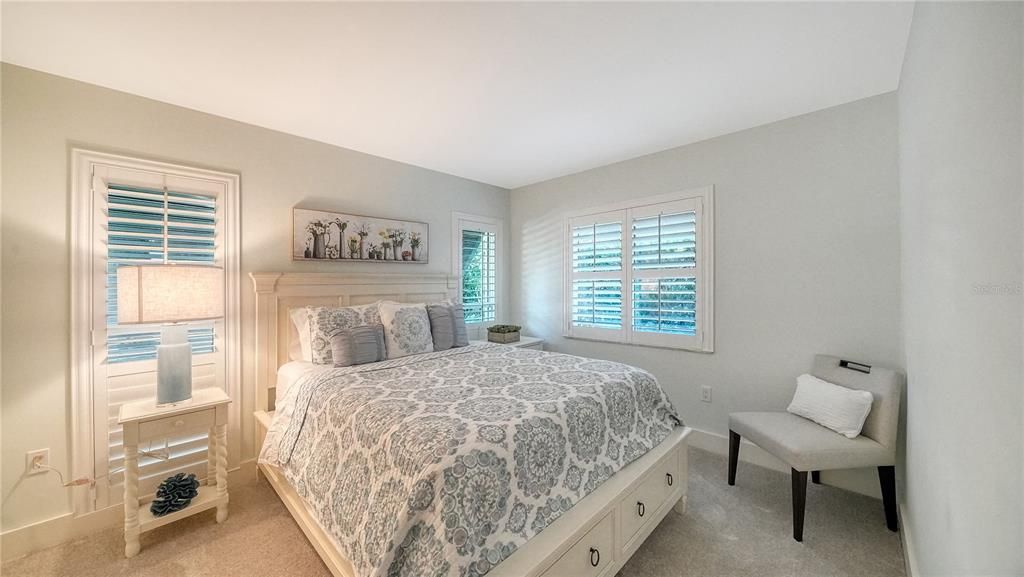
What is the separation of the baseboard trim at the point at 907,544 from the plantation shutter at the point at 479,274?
11.0ft

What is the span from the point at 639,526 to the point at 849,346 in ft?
5.96

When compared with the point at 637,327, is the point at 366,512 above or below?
below

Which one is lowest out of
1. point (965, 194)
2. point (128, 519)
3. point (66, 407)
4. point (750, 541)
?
point (750, 541)

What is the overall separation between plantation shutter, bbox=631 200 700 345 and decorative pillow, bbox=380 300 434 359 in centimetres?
186

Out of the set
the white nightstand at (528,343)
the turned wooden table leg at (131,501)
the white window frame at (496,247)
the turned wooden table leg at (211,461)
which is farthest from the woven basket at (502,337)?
the turned wooden table leg at (131,501)

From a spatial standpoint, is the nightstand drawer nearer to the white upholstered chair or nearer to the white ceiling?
the white ceiling

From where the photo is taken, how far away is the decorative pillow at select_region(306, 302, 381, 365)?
7.93 ft

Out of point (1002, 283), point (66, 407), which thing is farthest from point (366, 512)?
point (66, 407)

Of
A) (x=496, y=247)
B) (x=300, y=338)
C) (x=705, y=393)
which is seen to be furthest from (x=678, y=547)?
(x=496, y=247)

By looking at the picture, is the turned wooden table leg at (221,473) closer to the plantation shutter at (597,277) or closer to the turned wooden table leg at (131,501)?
the turned wooden table leg at (131,501)

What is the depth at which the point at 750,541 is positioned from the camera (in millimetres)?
1890

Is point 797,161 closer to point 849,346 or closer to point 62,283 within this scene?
point 849,346

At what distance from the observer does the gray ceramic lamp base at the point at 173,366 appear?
77.5 inches

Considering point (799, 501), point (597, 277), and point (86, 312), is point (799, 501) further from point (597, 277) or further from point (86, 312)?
point (86, 312)
